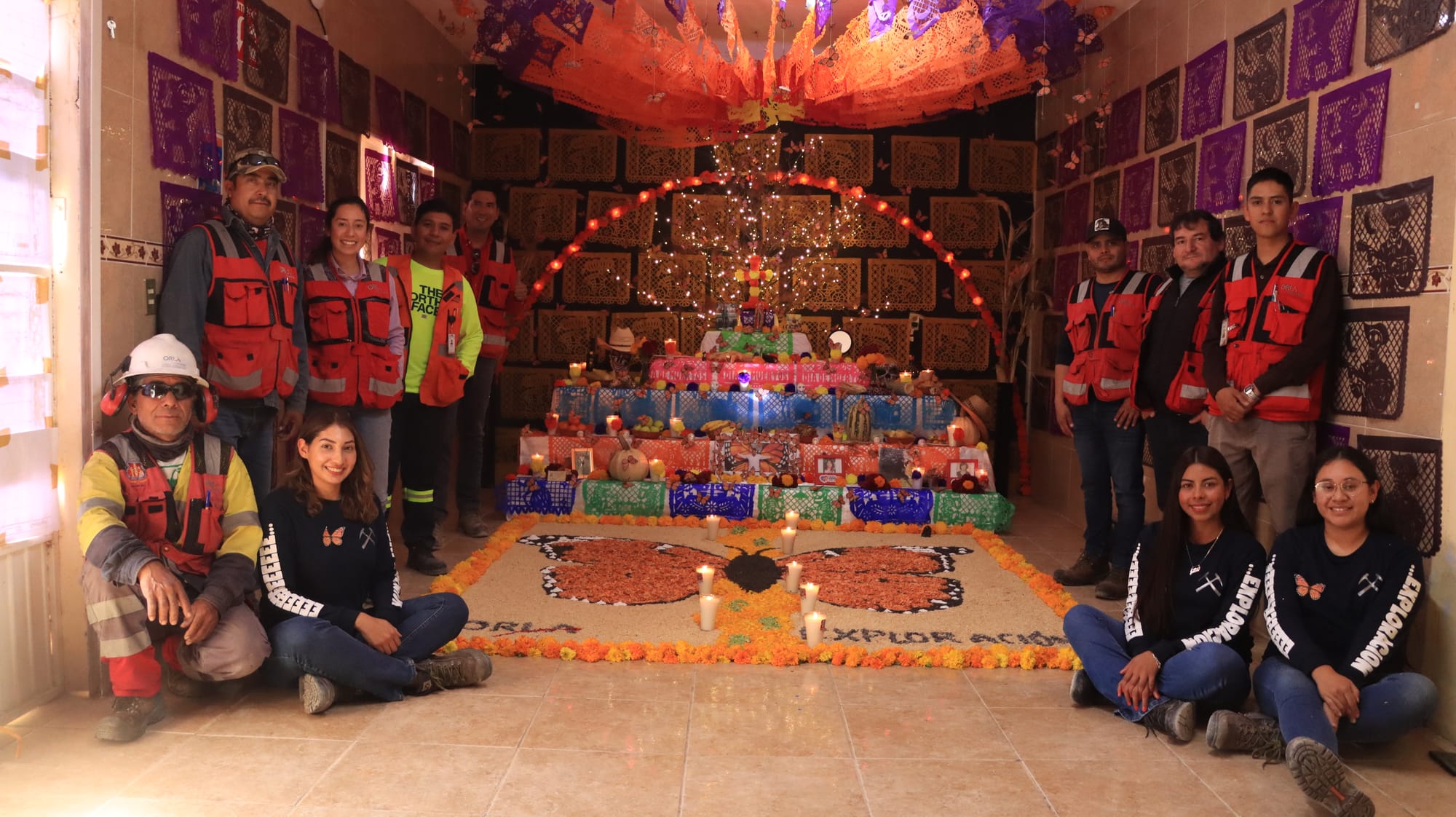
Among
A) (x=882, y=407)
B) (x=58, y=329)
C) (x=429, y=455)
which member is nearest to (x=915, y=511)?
(x=882, y=407)

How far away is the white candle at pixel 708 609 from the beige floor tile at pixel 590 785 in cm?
111

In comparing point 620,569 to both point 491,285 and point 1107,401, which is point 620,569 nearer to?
point 491,285

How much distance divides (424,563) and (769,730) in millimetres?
2398

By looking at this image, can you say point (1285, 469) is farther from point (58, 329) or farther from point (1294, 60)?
point (58, 329)

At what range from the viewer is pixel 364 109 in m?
5.98

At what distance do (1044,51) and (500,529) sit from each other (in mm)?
3662

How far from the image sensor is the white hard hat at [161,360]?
3160 mm

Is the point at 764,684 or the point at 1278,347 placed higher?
the point at 1278,347

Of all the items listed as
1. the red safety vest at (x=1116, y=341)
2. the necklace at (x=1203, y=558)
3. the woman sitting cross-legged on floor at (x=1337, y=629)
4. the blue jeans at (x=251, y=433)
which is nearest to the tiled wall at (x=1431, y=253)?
the woman sitting cross-legged on floor at (x=1337, y=629)

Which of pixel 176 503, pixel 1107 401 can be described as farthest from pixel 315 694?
pixel 1107 401

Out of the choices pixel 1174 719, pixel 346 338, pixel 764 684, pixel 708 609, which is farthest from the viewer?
pixel 346 338

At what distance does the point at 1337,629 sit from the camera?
3131 millimetres

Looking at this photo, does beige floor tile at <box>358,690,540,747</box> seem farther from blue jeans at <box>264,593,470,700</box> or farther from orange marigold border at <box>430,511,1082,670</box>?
orange marigold border at <box>430,511,1082,670</box>

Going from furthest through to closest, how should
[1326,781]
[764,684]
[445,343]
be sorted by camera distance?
1. [445,343]
2. [764,684]
3. [1326,781]
